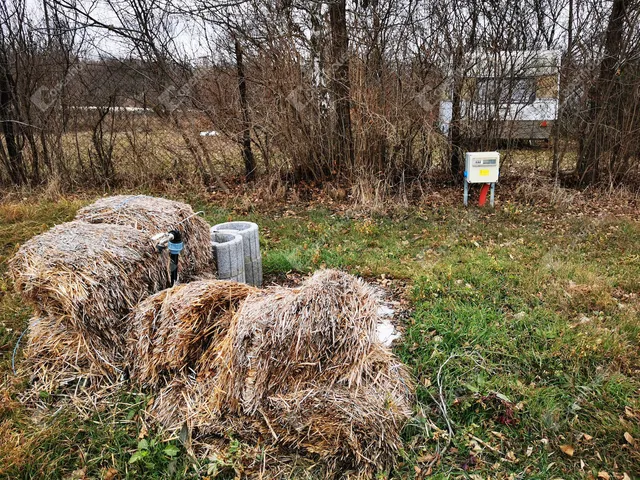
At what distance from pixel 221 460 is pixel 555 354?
8.29 feet

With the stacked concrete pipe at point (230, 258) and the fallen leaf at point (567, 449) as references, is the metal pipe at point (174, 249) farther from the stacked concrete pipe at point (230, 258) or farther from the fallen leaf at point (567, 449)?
the fallen leaf at point (567, 449)

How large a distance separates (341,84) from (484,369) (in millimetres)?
6117

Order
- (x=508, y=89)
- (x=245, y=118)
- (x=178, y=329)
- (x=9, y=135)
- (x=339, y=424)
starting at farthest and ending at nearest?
(x=9, y=135)
(x=245, y=118)
(x=508, y=89)
(x=178, y=329)
(x=339, y=424)

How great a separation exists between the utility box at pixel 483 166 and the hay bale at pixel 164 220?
4.83 metres

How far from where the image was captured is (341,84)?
791 cm

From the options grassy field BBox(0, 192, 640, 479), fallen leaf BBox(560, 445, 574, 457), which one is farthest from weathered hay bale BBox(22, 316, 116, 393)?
fallen leaf BBox(560, 445, 574, 457)

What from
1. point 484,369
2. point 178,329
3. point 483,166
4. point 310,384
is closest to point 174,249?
point 178,329

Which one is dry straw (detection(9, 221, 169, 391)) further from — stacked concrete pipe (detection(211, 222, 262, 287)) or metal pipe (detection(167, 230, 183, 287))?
stacked concrete pipe (detection(211, 222, 262, 287))

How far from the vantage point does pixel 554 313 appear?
385 cm

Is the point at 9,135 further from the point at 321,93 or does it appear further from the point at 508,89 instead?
the point at 508,89

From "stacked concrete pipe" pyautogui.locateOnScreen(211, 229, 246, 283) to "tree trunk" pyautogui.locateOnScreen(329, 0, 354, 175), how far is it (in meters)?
4.35

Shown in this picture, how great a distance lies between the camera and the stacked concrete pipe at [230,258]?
4.20 meters

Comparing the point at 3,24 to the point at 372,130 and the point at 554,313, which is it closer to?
the point at 372,130

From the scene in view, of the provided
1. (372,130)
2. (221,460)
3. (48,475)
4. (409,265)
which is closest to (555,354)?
(409,265)
